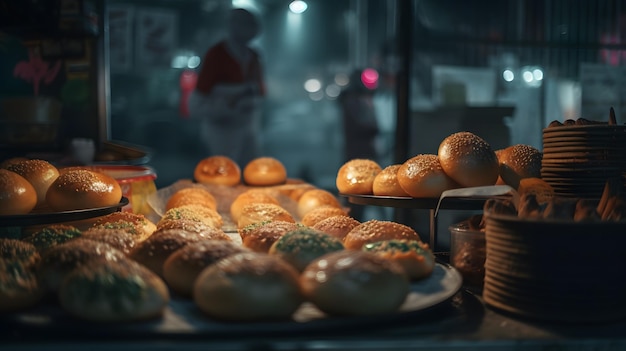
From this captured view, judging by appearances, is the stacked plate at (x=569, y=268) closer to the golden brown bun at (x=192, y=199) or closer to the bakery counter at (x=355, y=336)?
→ the bakery counter at (x=355, y=336)

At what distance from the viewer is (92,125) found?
367cm

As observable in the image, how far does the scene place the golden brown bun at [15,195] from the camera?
68.5 inches

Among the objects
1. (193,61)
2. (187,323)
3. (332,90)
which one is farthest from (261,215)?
(332,90)

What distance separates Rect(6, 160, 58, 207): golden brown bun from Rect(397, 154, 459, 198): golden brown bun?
1.33m

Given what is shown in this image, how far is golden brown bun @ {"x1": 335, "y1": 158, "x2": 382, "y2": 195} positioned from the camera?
234cm

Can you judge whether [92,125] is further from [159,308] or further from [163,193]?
[159,308]

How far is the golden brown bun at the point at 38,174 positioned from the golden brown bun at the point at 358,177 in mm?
1178

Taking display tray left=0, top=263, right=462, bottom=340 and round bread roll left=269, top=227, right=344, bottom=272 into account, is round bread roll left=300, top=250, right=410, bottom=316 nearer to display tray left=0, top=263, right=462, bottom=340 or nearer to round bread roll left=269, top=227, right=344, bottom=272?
display tray left=0, top=263, right=462, bottom=340

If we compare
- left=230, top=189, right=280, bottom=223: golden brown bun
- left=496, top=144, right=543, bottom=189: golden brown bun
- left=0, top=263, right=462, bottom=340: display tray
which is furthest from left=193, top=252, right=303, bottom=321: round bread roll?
left=230, top=189, right=280, bottom=223: golden brown bun

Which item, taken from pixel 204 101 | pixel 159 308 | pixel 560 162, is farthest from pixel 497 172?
pixel 204 101

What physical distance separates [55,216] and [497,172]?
5.01ft

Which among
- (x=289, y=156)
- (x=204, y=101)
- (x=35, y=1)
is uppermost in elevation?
(x=35, y=1)

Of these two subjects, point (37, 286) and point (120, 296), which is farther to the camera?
point (37, 286)

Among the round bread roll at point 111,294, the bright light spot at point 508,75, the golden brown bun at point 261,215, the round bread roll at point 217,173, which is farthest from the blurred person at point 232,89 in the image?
the round bread roll at point 111,294
